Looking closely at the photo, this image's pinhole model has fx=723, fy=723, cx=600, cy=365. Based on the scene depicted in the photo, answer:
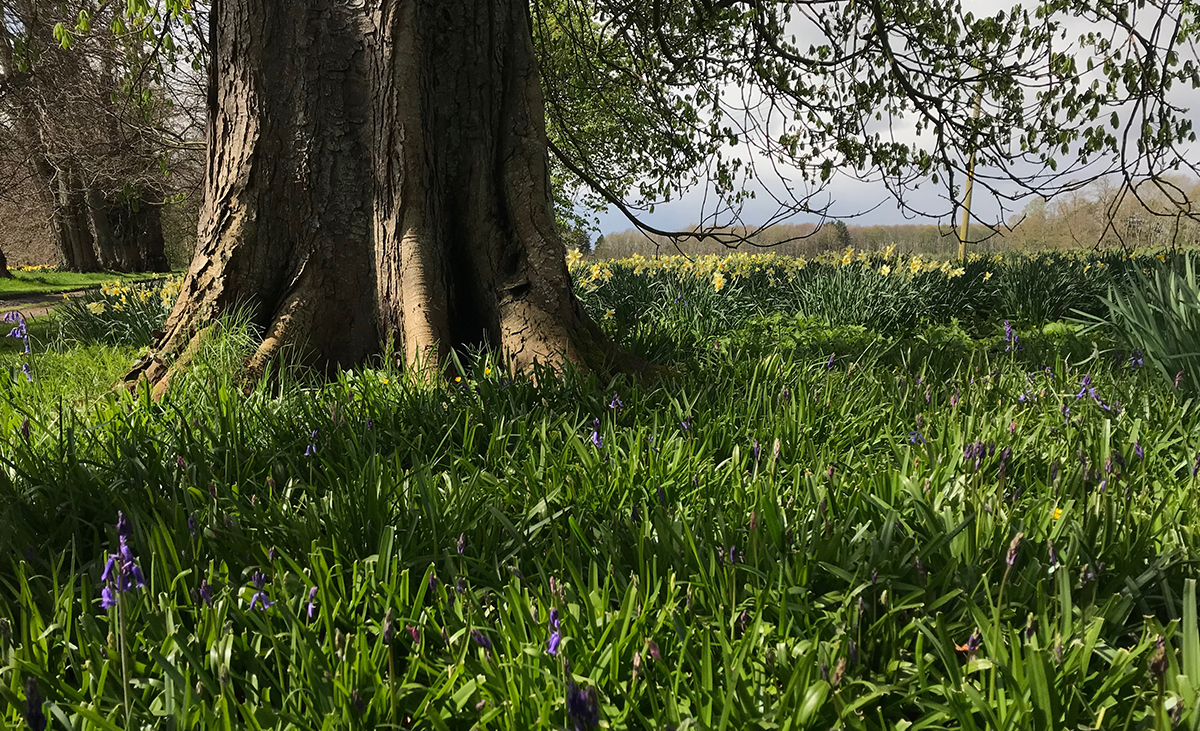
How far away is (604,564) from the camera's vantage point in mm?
1707

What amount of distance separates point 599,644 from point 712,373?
7.25 feet

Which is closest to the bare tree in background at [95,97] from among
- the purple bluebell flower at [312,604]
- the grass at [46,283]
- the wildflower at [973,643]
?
the grass at [46,283]

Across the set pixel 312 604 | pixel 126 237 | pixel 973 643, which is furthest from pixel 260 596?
pixel 126 237

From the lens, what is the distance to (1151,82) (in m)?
4.61

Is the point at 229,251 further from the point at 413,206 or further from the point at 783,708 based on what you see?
the point at 783,708

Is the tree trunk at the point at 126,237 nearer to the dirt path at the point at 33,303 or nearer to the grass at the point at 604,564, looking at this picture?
the dirt path at the point at 33,303

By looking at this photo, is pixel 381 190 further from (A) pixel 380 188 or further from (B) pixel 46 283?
(B) pixel 46 283

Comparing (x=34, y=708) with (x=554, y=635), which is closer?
(x=34, y=708)

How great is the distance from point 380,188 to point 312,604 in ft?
8.33

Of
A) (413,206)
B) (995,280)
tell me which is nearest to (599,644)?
(413,206)

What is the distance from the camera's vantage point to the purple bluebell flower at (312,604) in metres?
1.40

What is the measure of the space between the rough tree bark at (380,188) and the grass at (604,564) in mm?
736

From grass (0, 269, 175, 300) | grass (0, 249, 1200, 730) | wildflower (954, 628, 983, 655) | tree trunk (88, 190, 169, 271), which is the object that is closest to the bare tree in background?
grass (0, 269, 175, 300)

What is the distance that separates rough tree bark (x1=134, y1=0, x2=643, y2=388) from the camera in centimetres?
347
